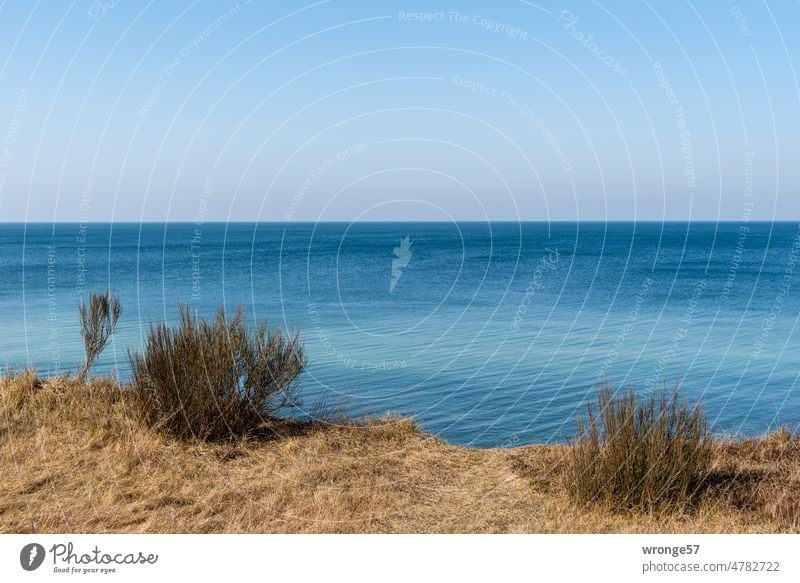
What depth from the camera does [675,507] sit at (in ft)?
18.7

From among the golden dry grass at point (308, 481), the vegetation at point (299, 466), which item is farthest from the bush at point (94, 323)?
the golden dry grass at point (308, 481)

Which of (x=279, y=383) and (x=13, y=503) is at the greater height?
(x=279, y=383)

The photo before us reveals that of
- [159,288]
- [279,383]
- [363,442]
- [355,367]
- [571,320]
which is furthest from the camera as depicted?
[159,288]

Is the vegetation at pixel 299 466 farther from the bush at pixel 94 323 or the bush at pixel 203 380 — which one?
the bush at pixel 94 323

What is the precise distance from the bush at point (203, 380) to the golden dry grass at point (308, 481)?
0.22 meters

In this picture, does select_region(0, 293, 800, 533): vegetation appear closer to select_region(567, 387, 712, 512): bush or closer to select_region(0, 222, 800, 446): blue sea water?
select_region(567, 387, 712, 512): bush

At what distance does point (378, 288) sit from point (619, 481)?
94.3ft

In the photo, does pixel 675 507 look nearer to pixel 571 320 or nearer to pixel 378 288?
pixel 571 320

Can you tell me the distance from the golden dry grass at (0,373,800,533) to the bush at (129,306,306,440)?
22 centimetres

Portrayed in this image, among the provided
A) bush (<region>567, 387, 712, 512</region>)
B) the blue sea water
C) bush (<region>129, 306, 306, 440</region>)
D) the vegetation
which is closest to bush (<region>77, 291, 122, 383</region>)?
the blue sea water

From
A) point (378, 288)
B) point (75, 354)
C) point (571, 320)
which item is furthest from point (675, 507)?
point (378, 288)

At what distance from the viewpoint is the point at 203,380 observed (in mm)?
7402

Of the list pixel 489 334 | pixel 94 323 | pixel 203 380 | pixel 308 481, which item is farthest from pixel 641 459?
pixel 489 334

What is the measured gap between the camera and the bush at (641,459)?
575 centimetres
